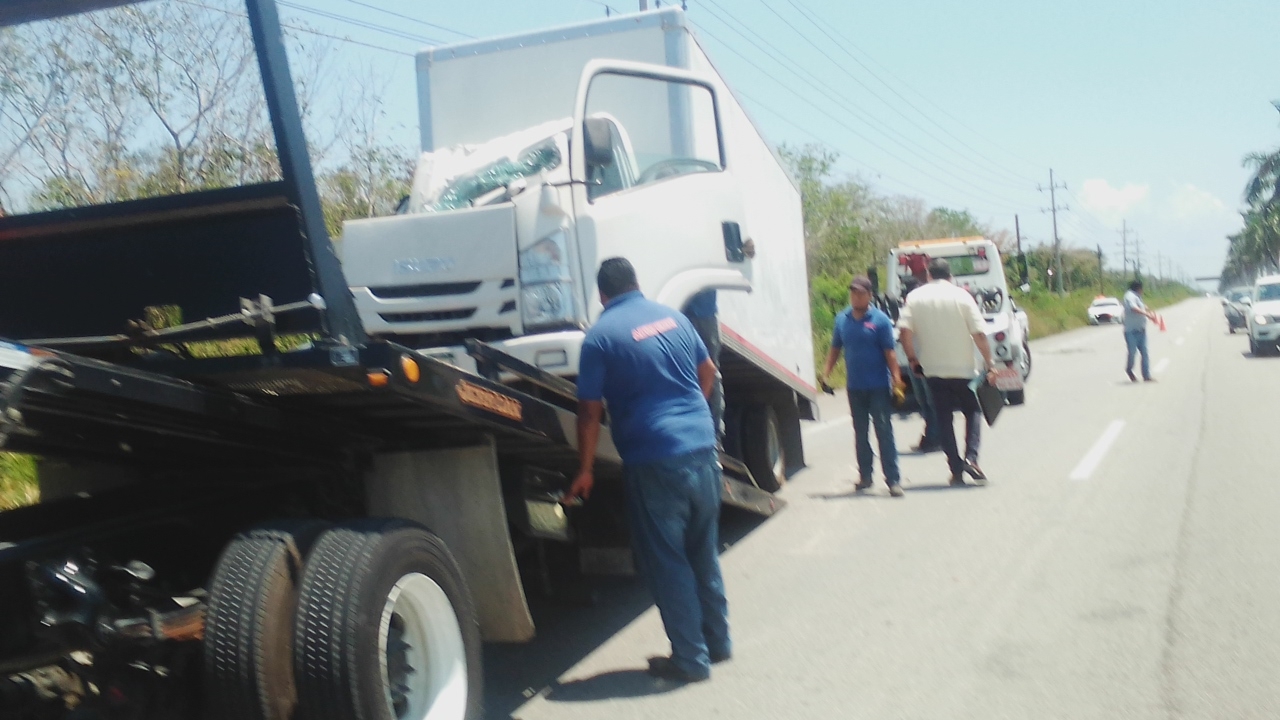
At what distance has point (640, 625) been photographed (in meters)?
6.43

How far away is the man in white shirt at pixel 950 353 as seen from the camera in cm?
982

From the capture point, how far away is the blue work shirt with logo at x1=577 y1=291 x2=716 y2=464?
5.33 meters

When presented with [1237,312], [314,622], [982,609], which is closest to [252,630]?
[314,622]

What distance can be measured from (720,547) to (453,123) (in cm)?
354

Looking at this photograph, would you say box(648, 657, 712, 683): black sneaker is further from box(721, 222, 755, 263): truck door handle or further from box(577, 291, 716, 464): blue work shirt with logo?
box(721, 222, 755, 263): truck door handle

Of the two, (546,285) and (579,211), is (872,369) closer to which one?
(579,211)

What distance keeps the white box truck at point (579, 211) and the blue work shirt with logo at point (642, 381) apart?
682 mm

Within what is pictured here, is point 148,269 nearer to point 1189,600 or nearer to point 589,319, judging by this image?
point 589,319

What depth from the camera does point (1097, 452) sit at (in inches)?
455

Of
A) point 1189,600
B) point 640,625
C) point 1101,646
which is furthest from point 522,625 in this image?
point 1189,600

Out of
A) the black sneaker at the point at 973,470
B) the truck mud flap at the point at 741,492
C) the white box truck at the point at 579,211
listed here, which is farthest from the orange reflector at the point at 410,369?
the black sneaker at the point at 973,470

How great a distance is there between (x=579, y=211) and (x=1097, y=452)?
7.30 metres

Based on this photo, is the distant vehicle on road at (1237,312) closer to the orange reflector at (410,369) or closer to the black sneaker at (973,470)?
the black sneaker at (973,470)

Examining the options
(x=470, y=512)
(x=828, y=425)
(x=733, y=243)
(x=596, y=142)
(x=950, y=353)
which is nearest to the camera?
(x=470, y=512)
